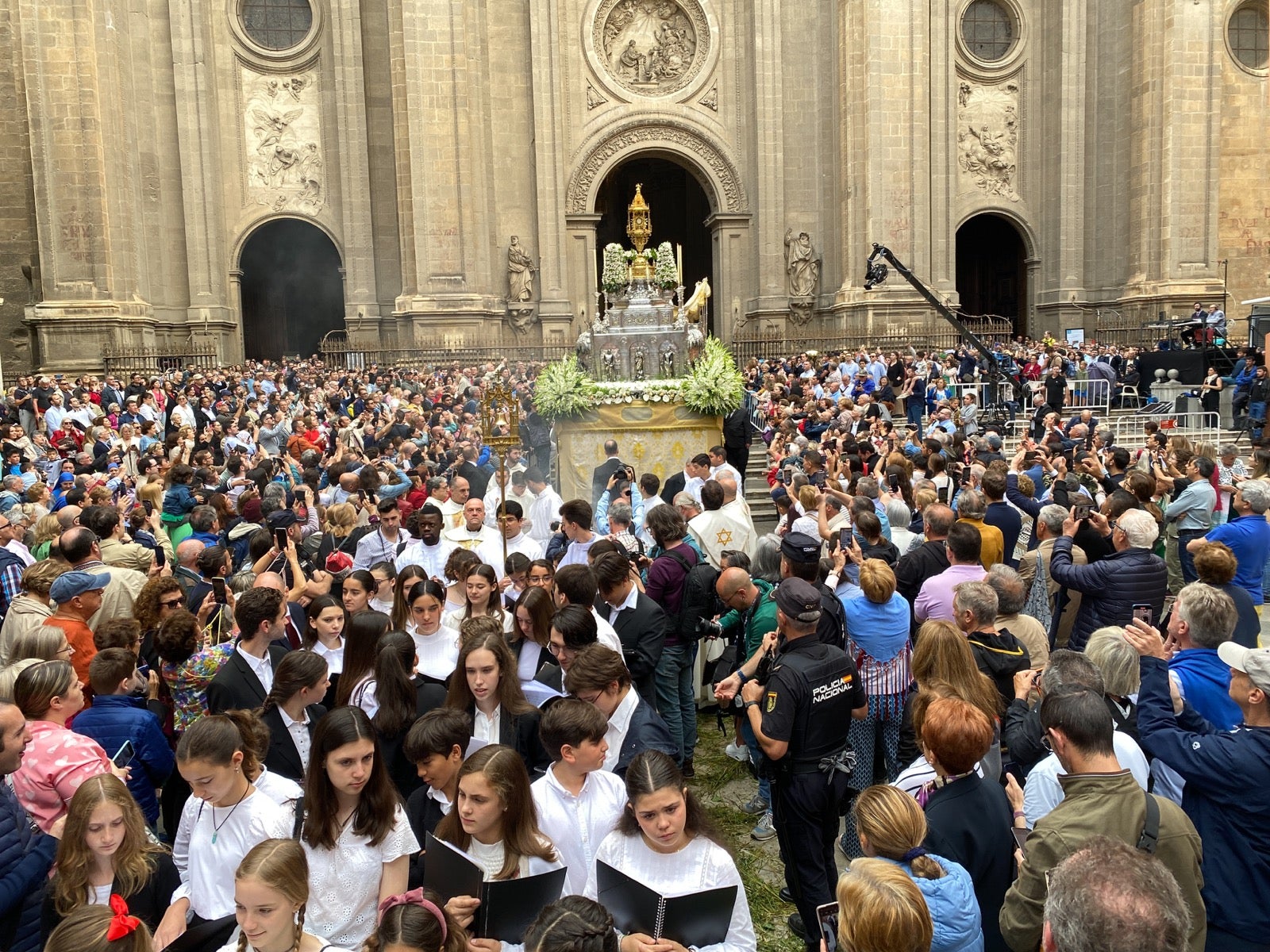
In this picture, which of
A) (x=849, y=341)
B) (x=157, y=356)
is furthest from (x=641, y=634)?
(x=849, y=341)

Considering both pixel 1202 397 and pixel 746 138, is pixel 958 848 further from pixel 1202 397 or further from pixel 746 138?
pixel 746 138

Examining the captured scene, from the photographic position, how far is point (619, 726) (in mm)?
5086

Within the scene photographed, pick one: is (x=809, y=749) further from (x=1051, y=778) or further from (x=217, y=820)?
(x=217, y=820)

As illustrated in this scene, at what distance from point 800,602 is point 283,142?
2908 cm

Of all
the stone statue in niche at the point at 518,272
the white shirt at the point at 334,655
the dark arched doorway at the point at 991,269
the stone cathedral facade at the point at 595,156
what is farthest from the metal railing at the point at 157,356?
the dark arched doorway at the point at 991,269

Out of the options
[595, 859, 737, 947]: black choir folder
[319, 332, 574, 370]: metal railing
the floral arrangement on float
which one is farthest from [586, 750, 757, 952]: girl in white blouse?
[319, 332, 574, 370]: metal railing

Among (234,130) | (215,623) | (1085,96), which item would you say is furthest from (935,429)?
(234,130)

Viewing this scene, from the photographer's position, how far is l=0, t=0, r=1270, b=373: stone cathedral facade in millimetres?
28422

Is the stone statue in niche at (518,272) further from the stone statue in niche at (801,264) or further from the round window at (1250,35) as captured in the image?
the round window at (1250,35)

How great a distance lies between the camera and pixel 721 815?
285 inches

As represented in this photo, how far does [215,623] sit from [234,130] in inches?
1053

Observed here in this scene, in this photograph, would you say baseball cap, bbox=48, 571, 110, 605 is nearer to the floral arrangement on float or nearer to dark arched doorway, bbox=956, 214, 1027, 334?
the floral arrangement on float

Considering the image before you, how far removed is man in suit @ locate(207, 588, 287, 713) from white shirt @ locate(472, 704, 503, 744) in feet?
3.87

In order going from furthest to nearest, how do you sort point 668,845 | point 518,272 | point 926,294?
point 518,272 < point 926,294 < point 668,845
